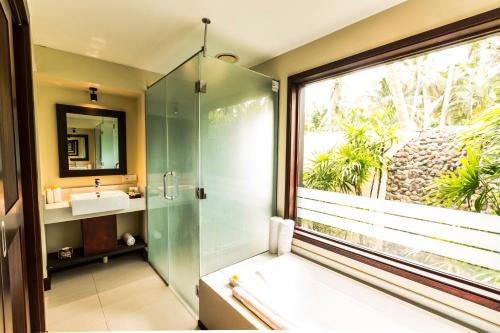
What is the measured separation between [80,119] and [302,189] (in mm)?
2803

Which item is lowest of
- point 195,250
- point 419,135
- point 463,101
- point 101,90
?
point 195,250

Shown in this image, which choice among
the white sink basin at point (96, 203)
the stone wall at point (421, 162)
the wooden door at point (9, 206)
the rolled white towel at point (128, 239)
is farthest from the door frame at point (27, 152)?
the stone wall at point (421, 162)

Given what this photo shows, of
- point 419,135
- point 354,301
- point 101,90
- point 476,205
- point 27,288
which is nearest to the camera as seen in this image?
point 27,288

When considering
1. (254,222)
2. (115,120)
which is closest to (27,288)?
(254,222)

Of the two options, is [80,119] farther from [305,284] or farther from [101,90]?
[305,284]

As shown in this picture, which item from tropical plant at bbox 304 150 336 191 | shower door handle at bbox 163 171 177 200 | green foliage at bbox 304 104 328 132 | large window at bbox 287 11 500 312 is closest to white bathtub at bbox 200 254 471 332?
large window at bbox 287 11 500 312

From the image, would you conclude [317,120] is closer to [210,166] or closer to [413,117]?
[413,117]

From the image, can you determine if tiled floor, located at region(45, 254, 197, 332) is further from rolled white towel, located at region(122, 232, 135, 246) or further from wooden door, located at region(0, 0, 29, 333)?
wooden door, located at region(0, 0, 29, 333)

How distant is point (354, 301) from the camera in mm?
1554

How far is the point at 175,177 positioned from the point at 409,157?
6.75ft

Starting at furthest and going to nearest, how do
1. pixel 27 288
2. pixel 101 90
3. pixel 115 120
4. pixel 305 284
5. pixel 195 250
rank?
pixel 115 120, pixel 101 90, pixel 195 250, pixel 305 284, pixel 27 288

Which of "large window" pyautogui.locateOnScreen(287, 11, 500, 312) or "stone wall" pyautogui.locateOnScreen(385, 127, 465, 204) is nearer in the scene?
"large window" pyautogui.locateOnScreen(287, 11, 500, 312)

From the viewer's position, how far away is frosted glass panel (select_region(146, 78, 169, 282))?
2500mm

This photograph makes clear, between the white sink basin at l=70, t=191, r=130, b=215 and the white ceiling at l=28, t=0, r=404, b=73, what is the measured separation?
1551 millimetres
